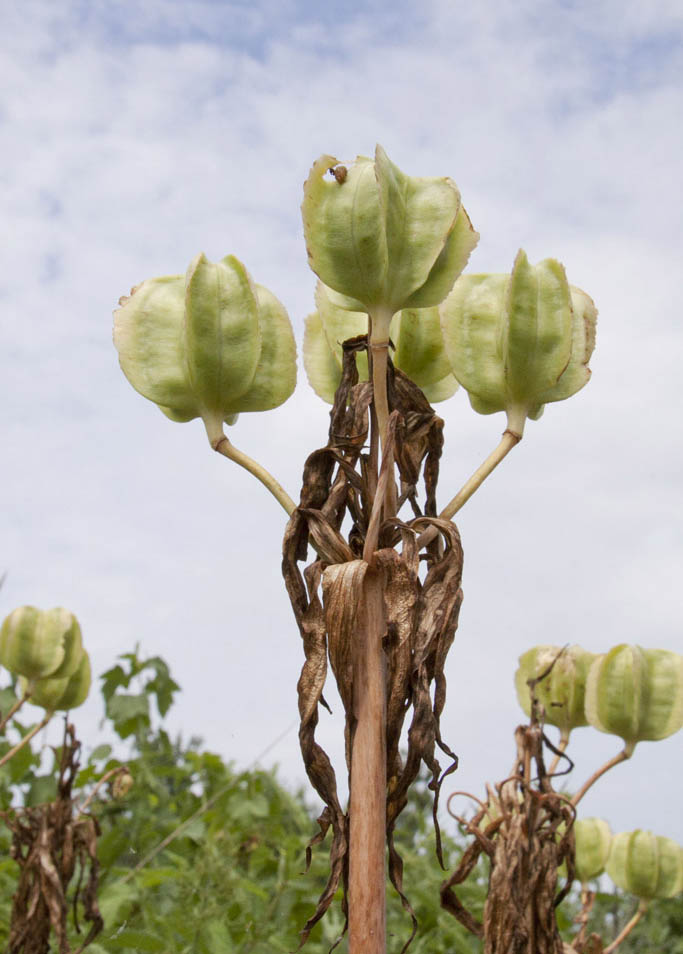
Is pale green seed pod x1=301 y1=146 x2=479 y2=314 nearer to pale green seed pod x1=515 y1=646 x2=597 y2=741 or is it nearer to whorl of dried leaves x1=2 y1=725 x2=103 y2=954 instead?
pale green seed pod x1=515 y1=646 x2=597 y2=741

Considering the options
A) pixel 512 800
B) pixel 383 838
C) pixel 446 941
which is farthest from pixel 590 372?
pixel 446 941

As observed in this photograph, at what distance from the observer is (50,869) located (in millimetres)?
1776

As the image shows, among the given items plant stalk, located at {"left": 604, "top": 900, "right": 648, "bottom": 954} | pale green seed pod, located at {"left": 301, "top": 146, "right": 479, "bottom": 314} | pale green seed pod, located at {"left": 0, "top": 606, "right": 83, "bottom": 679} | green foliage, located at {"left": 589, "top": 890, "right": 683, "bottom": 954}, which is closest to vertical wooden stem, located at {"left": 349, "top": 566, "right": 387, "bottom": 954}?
pale green seed pod, located at {"left": 301, "top": 146, "right": 479, "bottom": 314}

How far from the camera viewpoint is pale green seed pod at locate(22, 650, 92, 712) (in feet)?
6.75

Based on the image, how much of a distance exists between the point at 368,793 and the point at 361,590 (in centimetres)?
14

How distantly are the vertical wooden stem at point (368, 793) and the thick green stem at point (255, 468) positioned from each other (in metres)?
0.11

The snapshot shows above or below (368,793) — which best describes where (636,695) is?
above

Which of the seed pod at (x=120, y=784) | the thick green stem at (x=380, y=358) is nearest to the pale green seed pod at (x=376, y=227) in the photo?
the thick green stem at (x=380, y=358)

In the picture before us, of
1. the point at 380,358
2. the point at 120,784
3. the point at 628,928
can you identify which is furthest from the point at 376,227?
the point at 120,784

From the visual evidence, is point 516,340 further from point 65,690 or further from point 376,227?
point 65,690

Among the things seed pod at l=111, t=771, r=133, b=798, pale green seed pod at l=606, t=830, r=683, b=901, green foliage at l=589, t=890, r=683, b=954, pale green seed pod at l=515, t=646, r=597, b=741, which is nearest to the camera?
pale green seed pod at l=515, t=646, r=597, b=741

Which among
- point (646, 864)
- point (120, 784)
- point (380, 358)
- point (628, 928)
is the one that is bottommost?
point (628, 928)

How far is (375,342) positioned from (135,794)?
101 inches

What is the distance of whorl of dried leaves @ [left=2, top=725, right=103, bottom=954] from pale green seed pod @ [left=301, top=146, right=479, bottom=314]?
1327 millimetres
